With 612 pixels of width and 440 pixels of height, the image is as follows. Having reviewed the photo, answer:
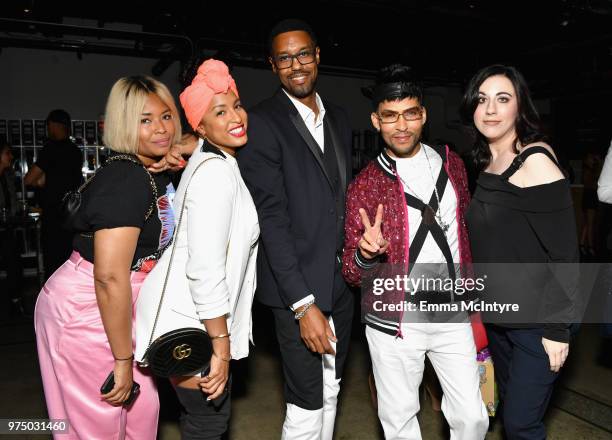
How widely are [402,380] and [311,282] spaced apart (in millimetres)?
528

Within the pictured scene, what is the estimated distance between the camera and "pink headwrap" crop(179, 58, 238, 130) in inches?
64.4

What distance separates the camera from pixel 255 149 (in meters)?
1.86

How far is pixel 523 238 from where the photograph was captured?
5.87 ft

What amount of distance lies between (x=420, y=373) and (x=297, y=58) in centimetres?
136

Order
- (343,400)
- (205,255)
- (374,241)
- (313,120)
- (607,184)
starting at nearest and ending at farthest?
1. (205,255)
2. (374,241)
3. (313,120)
4. (607,184)
5. (343,400)

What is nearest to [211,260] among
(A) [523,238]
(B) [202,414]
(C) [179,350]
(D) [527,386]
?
(C) [179,350]

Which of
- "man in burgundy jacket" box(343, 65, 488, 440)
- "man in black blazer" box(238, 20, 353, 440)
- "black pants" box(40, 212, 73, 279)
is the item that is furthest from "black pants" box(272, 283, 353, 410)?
"black pants" box(40, 212, 73, 279)

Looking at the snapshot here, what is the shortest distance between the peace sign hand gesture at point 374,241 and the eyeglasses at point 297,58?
68cm

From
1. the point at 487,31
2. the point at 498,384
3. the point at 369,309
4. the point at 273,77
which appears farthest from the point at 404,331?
the point at 273,77

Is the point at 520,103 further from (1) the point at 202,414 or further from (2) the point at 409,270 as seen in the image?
(1) the point at 202,414

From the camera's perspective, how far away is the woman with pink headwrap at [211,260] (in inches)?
58.6

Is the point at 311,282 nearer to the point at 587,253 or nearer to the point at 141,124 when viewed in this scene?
the point at 141,124

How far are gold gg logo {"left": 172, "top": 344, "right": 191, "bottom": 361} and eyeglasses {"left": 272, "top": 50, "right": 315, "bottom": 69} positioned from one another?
1.16 m

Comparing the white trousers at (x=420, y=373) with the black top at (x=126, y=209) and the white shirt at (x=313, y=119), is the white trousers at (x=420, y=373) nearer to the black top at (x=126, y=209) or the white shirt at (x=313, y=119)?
the white shirt at (x=313, y=119)
